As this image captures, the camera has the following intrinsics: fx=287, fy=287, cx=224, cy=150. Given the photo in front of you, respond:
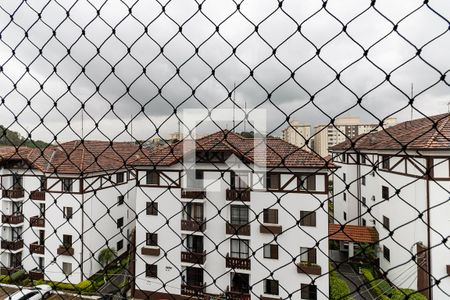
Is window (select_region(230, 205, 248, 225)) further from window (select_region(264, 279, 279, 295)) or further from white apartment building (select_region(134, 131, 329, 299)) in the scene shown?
window (select_region(264, 279, 279, 295))

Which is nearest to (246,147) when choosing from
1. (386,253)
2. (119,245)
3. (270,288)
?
(270,288)

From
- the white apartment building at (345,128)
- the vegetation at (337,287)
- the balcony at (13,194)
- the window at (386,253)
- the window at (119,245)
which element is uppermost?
the white apartment building at (345,128)

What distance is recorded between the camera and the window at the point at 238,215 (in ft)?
16.7

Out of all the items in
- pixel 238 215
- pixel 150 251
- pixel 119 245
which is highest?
pixel 238 215

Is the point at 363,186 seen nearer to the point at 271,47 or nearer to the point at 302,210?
the point at 302,210

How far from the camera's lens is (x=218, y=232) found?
5117 mm

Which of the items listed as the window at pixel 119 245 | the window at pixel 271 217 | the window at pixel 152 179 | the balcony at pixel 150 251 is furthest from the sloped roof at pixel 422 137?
the window at pixel 119 245

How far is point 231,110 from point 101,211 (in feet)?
19.6

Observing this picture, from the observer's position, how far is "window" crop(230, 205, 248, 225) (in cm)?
509

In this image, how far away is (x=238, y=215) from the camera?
514 centimetres

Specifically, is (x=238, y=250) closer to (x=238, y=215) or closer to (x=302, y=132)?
(x=238, y=215)

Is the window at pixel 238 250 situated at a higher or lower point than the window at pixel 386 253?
higher

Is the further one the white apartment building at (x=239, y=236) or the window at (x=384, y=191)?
the window at (x=384, y=191)

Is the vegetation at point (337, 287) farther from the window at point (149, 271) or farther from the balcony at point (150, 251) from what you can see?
the balcony at point (150, 251)
